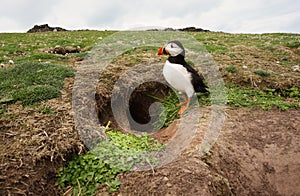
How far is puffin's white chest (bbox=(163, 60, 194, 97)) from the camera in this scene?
463cm

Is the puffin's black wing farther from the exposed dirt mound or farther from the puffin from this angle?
the exposed dirt mound

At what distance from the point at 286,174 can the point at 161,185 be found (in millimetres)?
1955

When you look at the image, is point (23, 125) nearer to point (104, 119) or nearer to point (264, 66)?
point (104, 119)

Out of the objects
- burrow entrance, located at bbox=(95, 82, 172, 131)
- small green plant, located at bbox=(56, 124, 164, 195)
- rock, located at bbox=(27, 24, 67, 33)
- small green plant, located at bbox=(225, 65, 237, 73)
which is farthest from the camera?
rock, located at bbox=(27, 24, 67, 33)

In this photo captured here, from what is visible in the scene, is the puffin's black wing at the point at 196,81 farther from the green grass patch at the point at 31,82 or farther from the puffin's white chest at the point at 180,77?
the green grass patch at the point at 31,82

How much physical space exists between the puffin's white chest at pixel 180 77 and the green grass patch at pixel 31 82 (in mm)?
2050

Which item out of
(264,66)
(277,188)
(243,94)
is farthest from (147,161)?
(264,66)

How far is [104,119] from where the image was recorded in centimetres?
464

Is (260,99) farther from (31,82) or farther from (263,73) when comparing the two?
(31,82)

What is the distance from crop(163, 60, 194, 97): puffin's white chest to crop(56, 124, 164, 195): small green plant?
1691 mm

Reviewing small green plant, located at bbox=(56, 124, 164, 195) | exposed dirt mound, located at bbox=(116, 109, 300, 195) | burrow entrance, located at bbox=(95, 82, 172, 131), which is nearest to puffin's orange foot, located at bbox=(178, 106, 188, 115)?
exposed dirt mound, located at bbox=(116, 109, 300, 195)

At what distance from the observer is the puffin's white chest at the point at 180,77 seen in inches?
182

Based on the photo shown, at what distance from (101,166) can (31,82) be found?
2.70 metres

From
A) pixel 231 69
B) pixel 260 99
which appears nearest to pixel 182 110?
pixel 260 99
